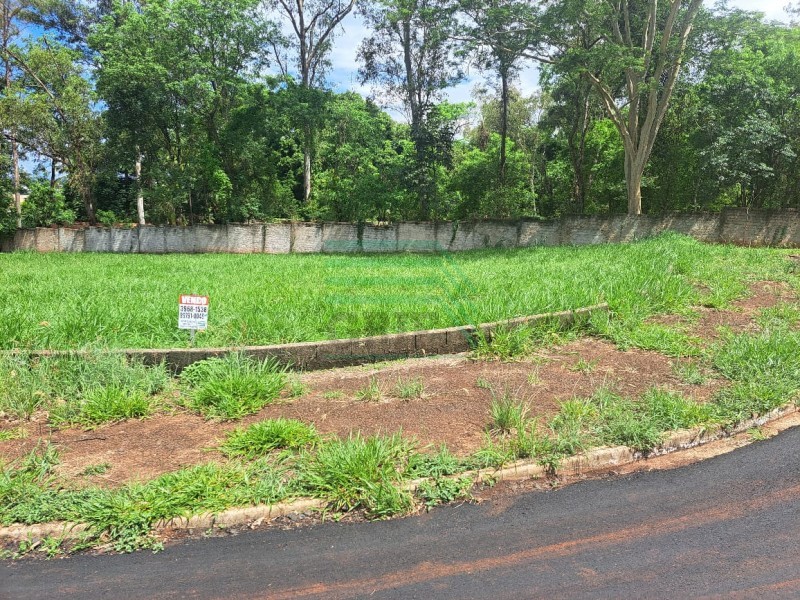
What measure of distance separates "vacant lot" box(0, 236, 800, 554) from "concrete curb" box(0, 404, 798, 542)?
0.05m

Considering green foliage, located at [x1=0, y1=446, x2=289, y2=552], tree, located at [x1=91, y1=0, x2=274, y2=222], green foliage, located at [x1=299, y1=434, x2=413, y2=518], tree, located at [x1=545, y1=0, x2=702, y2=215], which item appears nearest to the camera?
green foliage, located at [x1=0, y1=446, x2=289, y2=552]

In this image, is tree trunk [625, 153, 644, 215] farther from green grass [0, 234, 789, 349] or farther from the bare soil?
the bare soil

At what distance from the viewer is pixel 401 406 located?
385 cm

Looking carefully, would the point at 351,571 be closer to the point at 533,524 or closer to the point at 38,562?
the point at 533,524

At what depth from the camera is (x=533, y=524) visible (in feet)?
8.59

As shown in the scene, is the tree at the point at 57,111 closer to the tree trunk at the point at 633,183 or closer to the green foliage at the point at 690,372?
the tree trunk at the point at 633,183

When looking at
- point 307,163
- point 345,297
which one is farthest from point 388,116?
point 345,297

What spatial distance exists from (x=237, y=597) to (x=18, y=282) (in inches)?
354

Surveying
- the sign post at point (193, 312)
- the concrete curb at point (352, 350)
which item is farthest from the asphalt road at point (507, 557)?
the sign post at point (193, 312)

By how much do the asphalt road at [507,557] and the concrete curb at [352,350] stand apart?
2.23 m

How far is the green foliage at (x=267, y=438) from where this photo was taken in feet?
10.6

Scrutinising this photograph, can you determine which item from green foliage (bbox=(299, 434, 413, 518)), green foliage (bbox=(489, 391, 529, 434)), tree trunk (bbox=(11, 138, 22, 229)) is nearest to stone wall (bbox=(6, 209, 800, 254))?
tree trunk (bbox=(11, 138, 22, 229))

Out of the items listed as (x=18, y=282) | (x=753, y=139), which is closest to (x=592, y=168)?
(x=753, y=139)

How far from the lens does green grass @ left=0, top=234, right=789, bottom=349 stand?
504 centimetres
